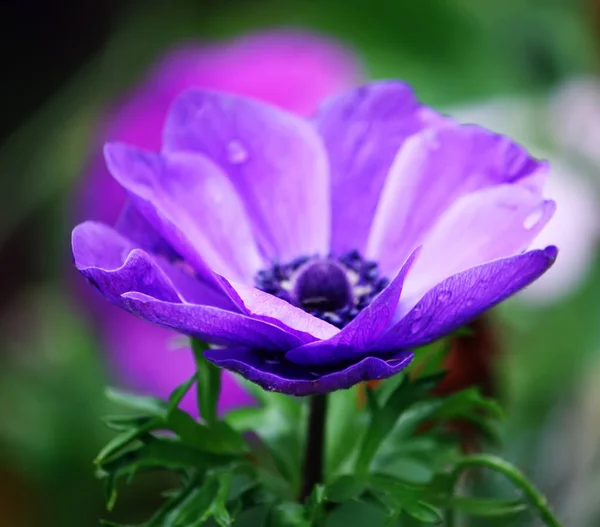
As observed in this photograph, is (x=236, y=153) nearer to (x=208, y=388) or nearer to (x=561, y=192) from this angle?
(x=208, y=388)

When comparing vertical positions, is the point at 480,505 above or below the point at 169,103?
below

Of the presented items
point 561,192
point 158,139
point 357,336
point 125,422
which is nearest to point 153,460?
point 125,422

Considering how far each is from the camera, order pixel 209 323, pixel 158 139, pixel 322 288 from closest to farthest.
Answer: pixel 209 323 < pixel 322 288 < pixel 158 139

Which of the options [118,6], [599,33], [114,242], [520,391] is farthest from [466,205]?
[118,6]

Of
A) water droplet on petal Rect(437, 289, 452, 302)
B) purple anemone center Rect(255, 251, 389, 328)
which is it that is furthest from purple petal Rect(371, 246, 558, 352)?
purple anemone center Rect(255, 251, 389, 328)

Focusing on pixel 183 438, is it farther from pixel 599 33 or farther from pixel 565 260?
pixel 599 33

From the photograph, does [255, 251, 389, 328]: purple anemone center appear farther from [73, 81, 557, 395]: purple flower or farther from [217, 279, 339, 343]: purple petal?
[217, 279, 339, 343]: purple petal

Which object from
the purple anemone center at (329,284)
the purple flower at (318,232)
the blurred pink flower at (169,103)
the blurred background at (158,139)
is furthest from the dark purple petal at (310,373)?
the blurred pink flower at (169,103)
